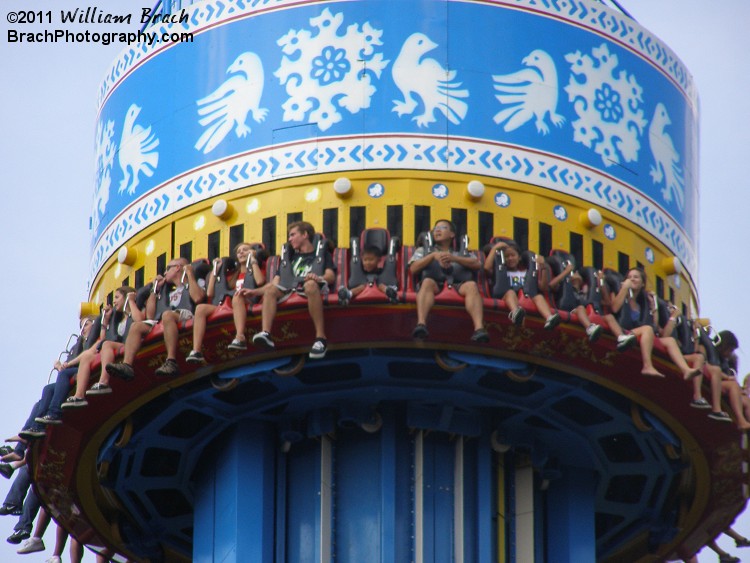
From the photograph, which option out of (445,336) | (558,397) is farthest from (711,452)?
(445,336)

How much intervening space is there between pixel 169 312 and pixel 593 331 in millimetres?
8590

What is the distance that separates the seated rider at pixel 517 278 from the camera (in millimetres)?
54125

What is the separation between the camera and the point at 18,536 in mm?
60531

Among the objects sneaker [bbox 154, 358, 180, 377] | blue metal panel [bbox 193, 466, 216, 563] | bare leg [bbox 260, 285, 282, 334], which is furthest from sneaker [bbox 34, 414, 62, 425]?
bare leg [bbox 260, 285, 282, 334]

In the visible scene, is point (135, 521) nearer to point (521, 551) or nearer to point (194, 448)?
point (194, 448)

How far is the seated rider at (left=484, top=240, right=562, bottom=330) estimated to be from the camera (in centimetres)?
5412

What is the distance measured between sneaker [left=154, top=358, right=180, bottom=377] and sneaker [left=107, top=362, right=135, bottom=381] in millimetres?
583

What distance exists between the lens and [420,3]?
58.3 meters

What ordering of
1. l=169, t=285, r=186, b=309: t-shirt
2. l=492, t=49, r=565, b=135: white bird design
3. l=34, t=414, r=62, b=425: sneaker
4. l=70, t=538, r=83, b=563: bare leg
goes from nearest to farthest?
l=169, t=285, r=186, b=309: t-shirt → l=34, t=414, r=62, b=425: sneaker → l=492, t=49, r=565, b=135: white bird design → l=70, t=538, r=83, b=563: bare leg

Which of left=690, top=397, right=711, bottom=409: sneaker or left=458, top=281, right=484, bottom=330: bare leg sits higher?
left=458, top=281, right=484, bottom=330: bare leg

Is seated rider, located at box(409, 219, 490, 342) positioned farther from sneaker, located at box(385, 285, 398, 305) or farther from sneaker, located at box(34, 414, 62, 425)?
sneaker, located at box(34, 414, 62, 425)

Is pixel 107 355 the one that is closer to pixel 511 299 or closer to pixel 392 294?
pixel 392 294

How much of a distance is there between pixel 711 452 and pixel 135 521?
13288mm

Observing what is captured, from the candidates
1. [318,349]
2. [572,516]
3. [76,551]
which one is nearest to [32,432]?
[76,551]
